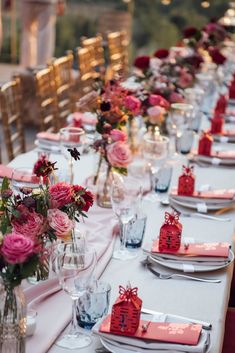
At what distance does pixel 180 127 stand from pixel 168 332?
210 centimetres

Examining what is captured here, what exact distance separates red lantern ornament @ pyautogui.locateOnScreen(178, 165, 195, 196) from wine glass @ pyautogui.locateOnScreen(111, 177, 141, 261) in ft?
1.11

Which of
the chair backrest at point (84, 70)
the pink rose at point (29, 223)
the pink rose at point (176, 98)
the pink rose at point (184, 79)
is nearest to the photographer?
the pink rose at point (29, 223)

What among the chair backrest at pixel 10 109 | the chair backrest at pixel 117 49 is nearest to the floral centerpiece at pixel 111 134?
the chair backrest at pixel 10 109

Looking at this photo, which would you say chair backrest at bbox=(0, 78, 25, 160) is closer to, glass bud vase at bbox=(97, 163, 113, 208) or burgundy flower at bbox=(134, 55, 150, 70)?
burgundy flower at bbox=(134, 55, 150, 70)

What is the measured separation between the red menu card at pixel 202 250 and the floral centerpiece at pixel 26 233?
0.47 metres

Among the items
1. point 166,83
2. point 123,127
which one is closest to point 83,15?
point 166,83

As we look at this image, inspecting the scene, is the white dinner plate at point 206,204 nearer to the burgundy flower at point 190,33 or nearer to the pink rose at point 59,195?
the pink rose at point 59,195

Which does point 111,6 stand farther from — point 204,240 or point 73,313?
point 73,313

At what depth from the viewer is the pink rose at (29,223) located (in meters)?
2.15

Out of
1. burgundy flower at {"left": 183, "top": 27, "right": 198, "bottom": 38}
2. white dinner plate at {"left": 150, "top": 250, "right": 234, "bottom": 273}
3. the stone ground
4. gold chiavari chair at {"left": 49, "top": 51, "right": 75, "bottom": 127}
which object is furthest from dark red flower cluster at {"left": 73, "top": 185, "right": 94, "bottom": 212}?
the stone ground

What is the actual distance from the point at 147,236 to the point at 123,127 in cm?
64

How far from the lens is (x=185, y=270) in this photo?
2.73 meters

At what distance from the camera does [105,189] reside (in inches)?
134

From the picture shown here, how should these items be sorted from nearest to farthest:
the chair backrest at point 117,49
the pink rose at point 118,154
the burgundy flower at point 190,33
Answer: the pink rose at point 118,154, the burgundy flower at point 190,33, the chair backrest at point 117,49
